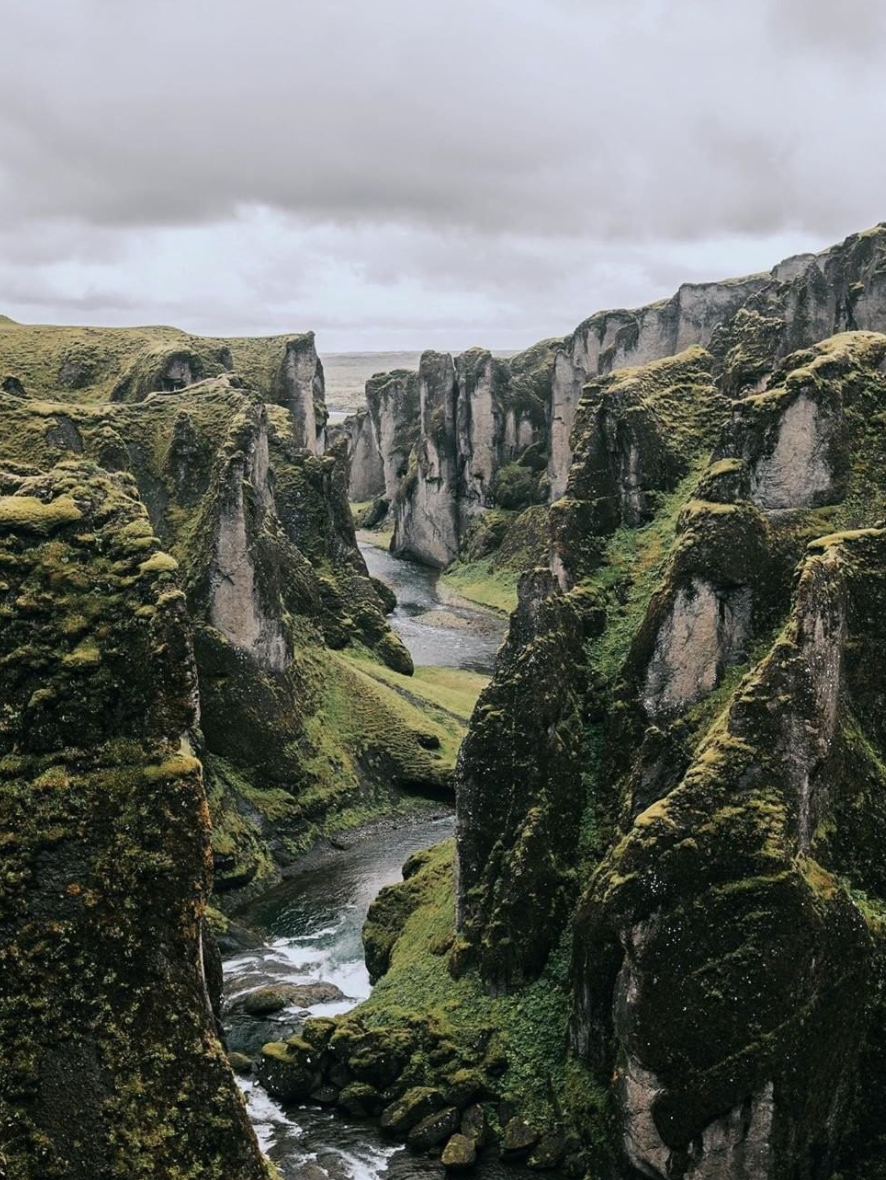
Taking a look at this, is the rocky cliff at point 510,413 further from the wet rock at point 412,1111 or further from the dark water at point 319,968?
the wet rock at point 412,1111

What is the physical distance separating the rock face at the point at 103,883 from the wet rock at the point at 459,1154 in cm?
1020

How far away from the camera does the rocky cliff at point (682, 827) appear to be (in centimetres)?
3647

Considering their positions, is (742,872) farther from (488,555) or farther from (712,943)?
(488,555)

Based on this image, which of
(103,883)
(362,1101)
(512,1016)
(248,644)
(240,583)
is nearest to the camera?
(103,883)

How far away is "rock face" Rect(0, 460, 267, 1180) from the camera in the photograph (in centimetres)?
3012

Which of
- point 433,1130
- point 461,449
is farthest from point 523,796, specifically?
point 461,449

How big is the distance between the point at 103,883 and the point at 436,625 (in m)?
101

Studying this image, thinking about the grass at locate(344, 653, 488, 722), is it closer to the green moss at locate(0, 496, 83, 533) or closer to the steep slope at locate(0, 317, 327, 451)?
the steep slope at locate(0, 317, 327, 451)

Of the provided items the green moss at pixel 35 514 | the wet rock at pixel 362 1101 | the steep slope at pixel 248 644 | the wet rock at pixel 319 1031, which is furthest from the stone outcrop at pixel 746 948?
the steep slope at pixel 248 644

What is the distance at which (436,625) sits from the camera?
133 metres

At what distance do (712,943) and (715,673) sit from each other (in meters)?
A: 11.4

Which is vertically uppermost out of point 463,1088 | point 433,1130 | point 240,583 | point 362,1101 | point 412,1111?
point 240,583

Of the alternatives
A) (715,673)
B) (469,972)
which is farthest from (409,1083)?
(715,673)

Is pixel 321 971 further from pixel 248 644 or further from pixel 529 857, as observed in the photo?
pixel 248 644
